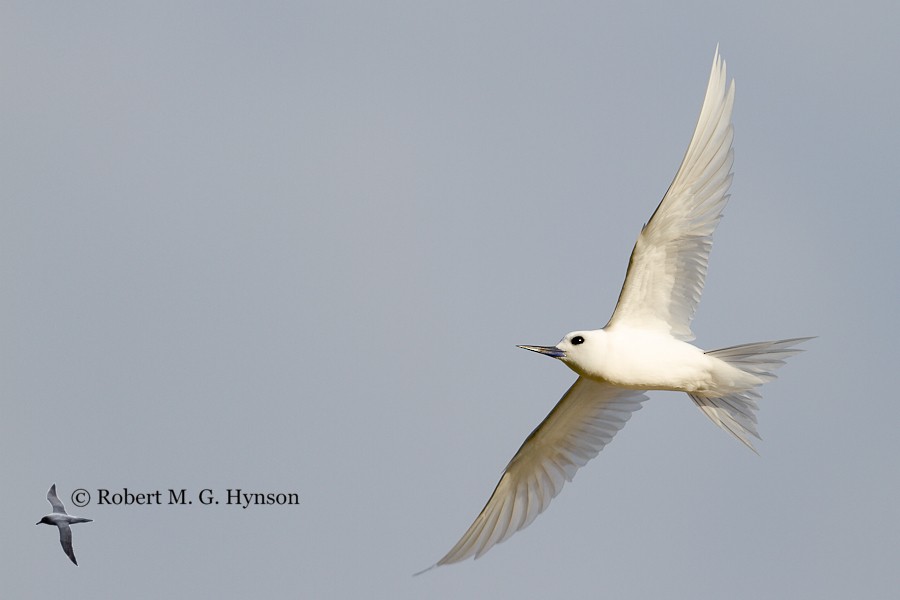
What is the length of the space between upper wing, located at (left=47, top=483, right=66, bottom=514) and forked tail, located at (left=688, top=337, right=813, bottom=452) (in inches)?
332

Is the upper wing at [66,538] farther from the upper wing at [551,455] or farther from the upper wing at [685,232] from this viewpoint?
the upper wing at [685,232]

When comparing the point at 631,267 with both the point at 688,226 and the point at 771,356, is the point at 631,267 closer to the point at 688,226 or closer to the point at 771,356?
the point at 688,226

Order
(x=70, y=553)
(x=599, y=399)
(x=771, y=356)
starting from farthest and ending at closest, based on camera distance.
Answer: (x=70, y=553), (x=599, y=399), (x=771, y=356)

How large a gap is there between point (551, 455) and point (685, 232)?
345 centimetres

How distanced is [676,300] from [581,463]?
260cm

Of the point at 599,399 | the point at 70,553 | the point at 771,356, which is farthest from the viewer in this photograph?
the point at 70,553

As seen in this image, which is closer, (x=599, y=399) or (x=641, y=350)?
(x=641, y=350)

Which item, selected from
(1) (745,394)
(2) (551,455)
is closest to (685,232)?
(1) (745,394)

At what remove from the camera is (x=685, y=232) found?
15570 millimetres

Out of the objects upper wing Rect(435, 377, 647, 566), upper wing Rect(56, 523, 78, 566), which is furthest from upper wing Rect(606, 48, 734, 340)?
upper wing Rect(56, 523, 78, 566)

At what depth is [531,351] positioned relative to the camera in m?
15.5

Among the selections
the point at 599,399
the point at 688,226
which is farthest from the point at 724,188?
the point at 599,399

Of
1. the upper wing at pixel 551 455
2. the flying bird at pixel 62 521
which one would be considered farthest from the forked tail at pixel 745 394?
the flying bird at pixel 62 521

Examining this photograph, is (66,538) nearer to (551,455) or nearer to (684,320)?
(551,455)
